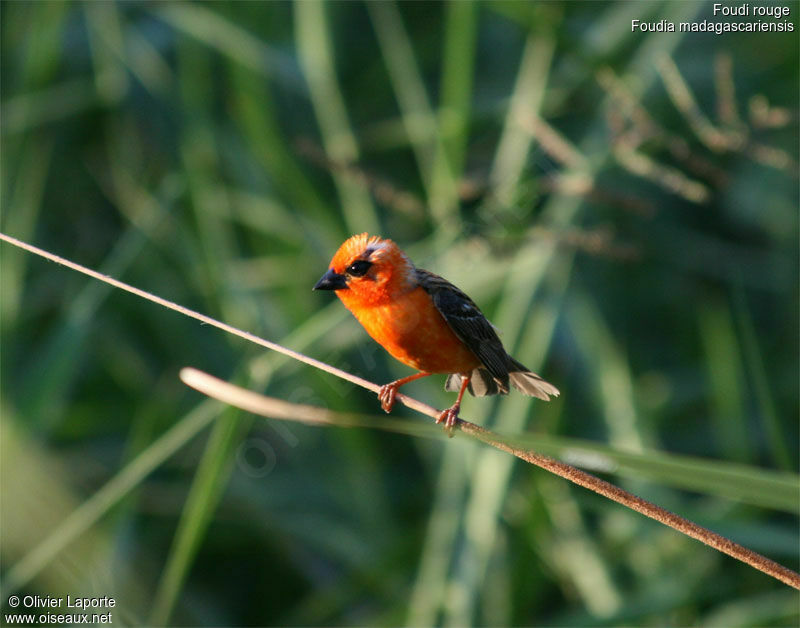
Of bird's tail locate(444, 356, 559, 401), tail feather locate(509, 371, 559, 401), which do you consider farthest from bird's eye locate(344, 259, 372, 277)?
tail feather locate(509, 371, 559, 401)

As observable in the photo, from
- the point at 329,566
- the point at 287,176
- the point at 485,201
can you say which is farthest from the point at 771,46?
the point at 329,566

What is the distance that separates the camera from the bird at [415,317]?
7.71 feet

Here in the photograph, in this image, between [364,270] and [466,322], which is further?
[466,322]

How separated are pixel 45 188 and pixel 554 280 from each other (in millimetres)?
2779

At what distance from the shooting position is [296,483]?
14.8ft

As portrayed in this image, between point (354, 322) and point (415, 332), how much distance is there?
1.55 m

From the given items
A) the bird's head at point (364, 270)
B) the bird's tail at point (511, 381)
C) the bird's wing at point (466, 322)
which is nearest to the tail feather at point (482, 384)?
the bird's tail at point (511, 381)

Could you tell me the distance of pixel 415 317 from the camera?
7.93 ft

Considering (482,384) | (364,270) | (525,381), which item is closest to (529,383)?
(525,381)

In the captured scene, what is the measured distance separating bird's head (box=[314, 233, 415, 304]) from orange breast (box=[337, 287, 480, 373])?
3 cm

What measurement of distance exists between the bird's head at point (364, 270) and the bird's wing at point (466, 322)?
18 centimetres

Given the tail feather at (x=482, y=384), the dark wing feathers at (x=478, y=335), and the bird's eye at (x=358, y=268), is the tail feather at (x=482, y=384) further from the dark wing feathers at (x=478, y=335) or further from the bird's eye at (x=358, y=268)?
the bird's eye at (x=358, y=268)

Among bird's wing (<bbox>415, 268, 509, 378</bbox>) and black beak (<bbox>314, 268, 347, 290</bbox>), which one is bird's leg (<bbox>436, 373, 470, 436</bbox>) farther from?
black beak (<bbox>314, 268, 347, 290</bbox>)

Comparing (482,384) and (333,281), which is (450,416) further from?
(482,384)
